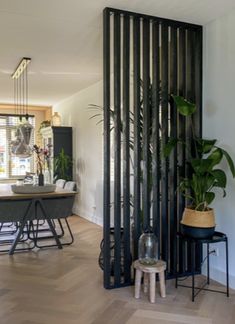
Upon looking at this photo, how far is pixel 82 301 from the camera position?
2914mm

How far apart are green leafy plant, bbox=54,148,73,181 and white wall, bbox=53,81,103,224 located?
0.15 m

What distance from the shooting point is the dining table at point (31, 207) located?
172 inches

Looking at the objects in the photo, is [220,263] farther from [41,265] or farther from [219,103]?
[41,265]

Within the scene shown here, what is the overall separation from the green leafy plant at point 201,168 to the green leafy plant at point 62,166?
13.9ft

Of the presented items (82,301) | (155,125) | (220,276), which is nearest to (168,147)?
(155,125)

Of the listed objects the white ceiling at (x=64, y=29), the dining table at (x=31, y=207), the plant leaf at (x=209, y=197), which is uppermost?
the white ceiling at (x=64, y=29)

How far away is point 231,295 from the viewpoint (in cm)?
304

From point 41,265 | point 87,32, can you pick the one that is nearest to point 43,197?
point 41,265

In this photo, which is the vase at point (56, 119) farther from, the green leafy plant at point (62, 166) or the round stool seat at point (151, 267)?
the round stool seat at point (151, 267)

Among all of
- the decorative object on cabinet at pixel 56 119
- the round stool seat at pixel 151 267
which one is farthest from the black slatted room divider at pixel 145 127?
the decorative object on cabinet at pixel 56 119

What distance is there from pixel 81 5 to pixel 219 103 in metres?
1.61

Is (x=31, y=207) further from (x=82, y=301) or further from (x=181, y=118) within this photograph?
(x=181, y=118)

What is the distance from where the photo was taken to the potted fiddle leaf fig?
2.97 meters

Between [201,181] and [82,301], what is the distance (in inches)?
59.3
